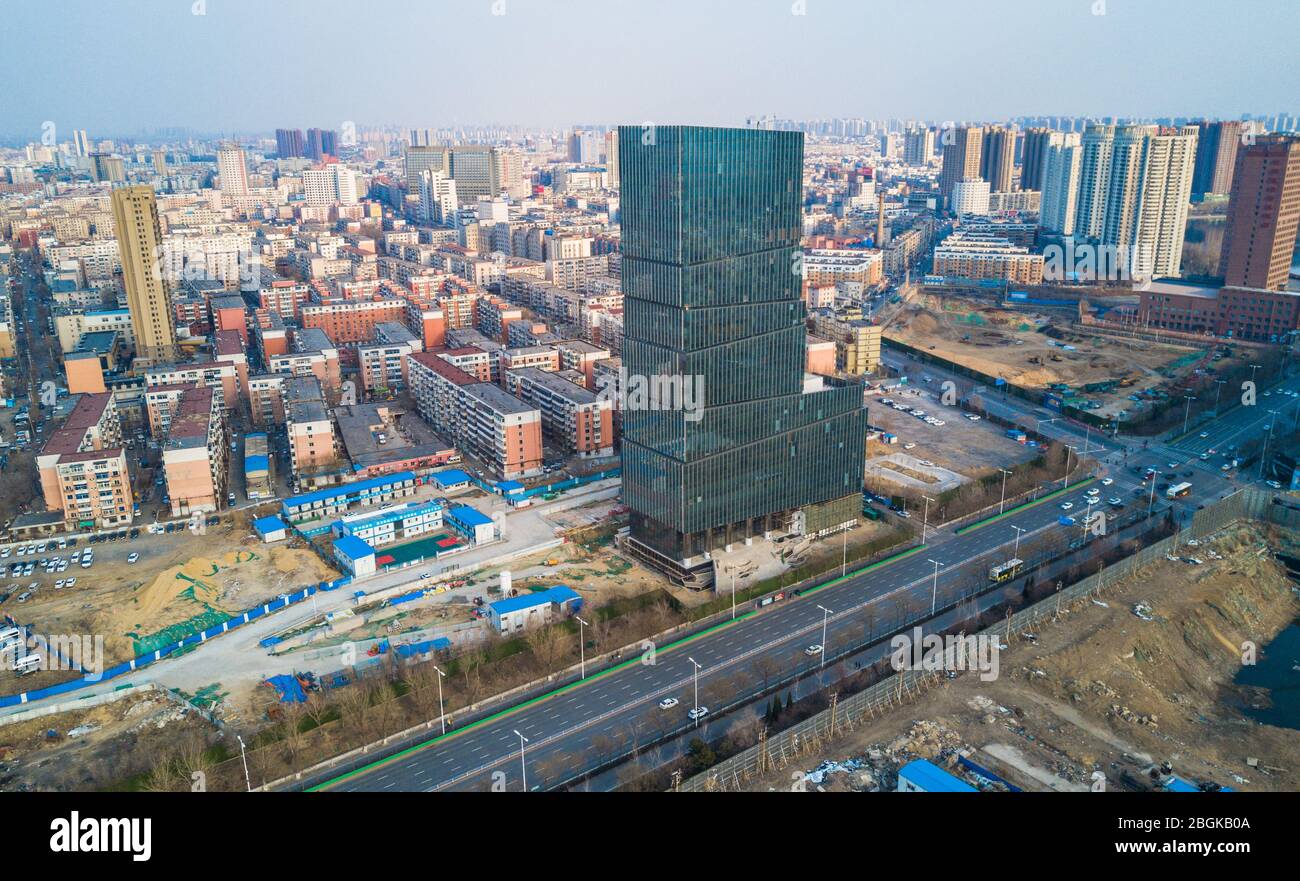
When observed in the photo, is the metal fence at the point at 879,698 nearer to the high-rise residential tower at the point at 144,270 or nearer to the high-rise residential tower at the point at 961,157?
the high-rise residential tower at the point at 144,270

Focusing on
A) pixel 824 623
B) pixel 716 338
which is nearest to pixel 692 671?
pixel 824 623

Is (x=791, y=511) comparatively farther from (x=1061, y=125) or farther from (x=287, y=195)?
(x=1061, y=125)

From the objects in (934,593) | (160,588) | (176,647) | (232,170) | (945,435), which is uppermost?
(232,170)

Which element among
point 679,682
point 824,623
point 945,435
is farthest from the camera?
point 945,435

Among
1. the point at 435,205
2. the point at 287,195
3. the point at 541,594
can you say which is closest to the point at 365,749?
the point at 541,594

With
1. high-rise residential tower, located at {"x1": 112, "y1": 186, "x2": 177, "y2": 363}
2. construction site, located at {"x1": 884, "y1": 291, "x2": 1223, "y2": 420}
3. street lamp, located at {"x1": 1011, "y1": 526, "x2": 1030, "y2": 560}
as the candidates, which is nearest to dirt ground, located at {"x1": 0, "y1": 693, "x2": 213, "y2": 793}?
street lamp, located at {"x1": 1011, "y1": 526, "x2": 1030, "y2": 560}

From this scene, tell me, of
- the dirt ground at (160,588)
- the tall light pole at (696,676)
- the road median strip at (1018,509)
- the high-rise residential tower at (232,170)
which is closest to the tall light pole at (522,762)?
the tall light pole at (696,676)

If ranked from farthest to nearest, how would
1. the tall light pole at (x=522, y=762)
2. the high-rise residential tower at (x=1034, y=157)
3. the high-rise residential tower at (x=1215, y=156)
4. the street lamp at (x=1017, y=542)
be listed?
the high-rise residential tower at (x=1034, y=157) < the high-rise residential tower at (x=1215, y=156) < the street lamp at (x=1017, y=542) < the tall light pole at (x=522, y=762)

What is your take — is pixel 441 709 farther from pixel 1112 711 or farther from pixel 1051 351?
pixel 1051 351
